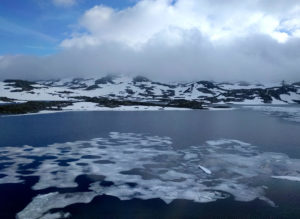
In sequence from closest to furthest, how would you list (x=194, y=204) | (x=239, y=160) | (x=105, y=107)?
1. (x=194, y=204)
2. (x=239, y=160)
3. (x=105, y=107)

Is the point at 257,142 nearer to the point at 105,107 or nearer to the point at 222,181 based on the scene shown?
the point at 222,181

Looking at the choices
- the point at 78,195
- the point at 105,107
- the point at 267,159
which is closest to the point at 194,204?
the point at 78,195

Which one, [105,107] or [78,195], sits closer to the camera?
[78,195]

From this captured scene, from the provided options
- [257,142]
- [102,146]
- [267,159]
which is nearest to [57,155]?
[102,146]

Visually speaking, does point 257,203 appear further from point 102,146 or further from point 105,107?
point 105,107

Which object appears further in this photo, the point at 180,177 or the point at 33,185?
the point at 180,177

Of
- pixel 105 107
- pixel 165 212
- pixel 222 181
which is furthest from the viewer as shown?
pixel 105 107
